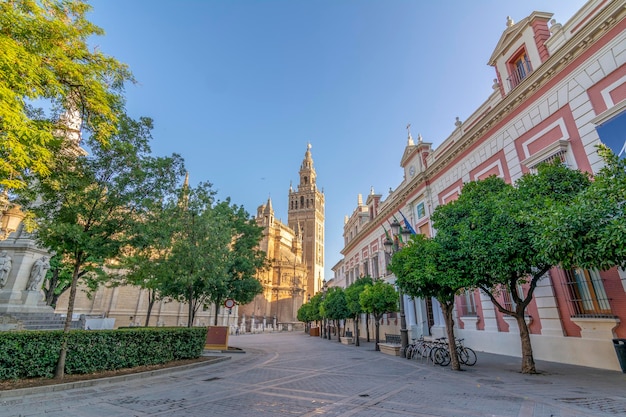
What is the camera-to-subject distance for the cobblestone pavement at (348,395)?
18.8 feet

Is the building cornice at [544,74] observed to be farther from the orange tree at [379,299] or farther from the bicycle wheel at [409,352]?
the bicycle wheel at [409,352]

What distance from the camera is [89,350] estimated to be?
356 inches

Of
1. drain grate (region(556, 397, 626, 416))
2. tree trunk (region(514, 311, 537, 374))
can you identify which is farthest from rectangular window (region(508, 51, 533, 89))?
drain grate (region(556, 397, 626, 416))

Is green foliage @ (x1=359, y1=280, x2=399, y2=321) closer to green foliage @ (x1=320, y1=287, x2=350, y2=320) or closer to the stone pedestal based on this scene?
green foliage @ (x1=320, y1=287, x2=350, y2=320)

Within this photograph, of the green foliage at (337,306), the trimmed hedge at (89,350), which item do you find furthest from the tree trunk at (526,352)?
the green foliage at (337,306)

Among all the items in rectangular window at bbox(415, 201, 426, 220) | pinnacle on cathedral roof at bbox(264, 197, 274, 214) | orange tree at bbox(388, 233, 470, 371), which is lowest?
orange tree at bbox(388, 233, 470, 371)

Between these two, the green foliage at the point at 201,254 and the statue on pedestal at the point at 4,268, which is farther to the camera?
the green foliage at the point at 201,254

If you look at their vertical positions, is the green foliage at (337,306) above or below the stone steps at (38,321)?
above

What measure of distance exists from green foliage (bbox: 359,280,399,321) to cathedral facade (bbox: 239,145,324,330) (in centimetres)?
2825

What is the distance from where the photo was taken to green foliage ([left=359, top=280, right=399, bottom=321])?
1880cm

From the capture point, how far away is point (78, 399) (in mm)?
6777

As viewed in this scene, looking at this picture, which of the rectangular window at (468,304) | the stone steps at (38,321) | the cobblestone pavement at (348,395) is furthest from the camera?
the rectangular window at (468,304)

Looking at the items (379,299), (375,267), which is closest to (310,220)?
(375,267)

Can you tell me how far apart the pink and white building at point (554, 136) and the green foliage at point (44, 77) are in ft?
49.1
